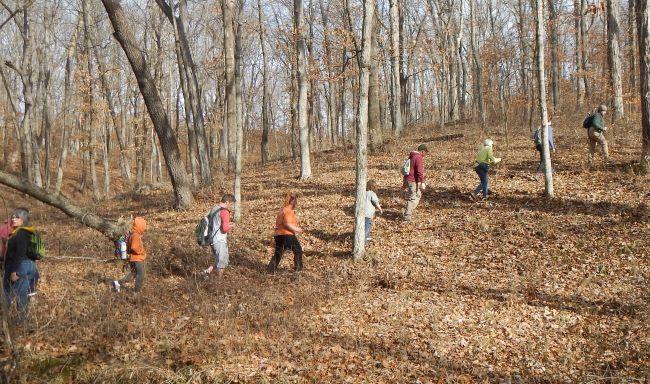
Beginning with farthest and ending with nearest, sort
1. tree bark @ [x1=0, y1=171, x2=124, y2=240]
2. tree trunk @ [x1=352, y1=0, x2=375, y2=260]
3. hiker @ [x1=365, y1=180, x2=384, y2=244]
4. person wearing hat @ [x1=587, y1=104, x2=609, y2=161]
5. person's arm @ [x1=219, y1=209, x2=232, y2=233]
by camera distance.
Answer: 1. person wearing hat @ [x1=587, y1=104, x2=609, y2=161]
2. hiker @ [x1=365, y1=180, x2=384, y2=244]
3. tree trunk @ [x1=352, y1=0, x2=375, y2=260]
4. person's arm @ [x1=219, y1=209, x2=232, y2=233]
5. tree bark @ [x1=0, y1=171, x2=124, y2=240]

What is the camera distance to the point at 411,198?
11492 millimetres

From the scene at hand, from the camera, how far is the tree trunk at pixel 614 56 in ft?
56.7

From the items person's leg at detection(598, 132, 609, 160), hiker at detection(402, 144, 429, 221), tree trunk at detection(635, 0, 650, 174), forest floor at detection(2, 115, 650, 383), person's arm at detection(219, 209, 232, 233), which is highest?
tree trunk at detection(635, 0, 650, 174)

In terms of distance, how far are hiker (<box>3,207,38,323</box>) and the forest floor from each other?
374mm

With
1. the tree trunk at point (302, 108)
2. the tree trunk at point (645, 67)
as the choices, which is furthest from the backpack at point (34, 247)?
the tree trunk at point (645, 67)

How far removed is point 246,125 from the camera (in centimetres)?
4516

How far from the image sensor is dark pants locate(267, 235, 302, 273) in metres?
9.02

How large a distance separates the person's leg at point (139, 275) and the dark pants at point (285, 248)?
2423 millimetres

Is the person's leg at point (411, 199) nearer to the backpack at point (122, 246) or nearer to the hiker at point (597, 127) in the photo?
the hiker at point (597, 127)

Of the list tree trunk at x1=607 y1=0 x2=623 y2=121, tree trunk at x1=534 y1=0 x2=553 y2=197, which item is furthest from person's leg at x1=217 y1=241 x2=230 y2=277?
tree trunk at x1=607 y1=0 x2=623 y2=121

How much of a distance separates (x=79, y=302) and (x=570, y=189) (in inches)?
454

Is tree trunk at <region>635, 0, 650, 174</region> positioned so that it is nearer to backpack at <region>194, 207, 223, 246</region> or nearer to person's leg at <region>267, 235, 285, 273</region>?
person's leg at <region>267, 235, 285, 273</region>

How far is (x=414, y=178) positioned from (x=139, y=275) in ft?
21.9

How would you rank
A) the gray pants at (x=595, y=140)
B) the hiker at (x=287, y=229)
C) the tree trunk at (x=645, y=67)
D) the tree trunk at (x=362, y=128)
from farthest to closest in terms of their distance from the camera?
the gray pants at (x=595, y=140) < the tree trunk at (x=645, y=67) < the tree trunk at (x=362, y=128) < the hiker at (x=287, y=229)
